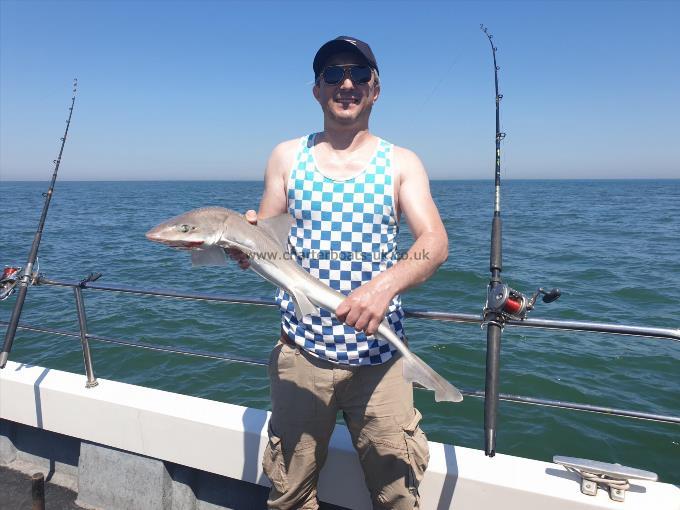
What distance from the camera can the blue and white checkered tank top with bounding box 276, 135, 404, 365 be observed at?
252 cm

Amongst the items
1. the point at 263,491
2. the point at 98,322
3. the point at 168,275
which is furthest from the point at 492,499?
the point at 168,275

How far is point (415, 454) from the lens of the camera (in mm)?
2660

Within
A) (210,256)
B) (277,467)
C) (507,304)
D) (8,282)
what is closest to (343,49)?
(210,256)

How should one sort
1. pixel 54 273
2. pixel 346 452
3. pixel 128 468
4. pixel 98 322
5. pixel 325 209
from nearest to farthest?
pixel 325 209
pixel 346 452
pixel 128 468
pixel 98 322
pixel 54 273

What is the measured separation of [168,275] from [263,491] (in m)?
14.2

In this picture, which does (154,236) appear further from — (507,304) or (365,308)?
(507,304)

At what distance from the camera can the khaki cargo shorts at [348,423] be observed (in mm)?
2656

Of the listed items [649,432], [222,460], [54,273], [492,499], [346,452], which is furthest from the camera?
[54,273]

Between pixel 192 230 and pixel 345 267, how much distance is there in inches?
32.8

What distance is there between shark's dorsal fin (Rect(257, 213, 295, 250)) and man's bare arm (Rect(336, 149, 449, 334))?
2.07ft

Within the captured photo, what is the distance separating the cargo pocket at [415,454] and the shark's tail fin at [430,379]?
43 centimetres

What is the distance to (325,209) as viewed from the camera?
258cm

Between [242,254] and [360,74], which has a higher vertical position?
[360,74]

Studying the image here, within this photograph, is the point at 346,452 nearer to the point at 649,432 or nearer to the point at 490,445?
the point at 490,445
